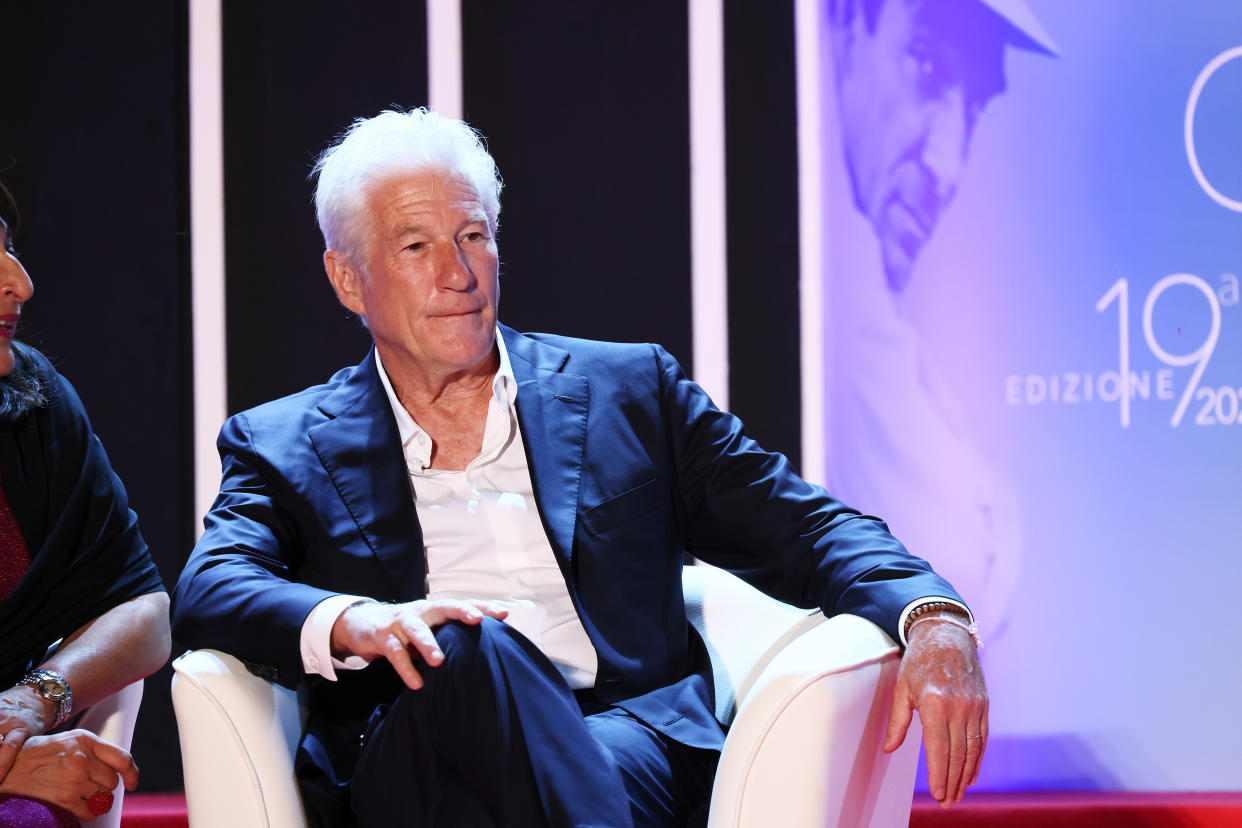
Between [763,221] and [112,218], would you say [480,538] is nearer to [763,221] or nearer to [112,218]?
[763,221]

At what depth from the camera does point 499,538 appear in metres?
1.88

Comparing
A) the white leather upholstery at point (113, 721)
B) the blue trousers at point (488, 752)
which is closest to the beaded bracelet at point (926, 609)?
the blue trousers at point (488, 752)

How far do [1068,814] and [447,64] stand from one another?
232cm

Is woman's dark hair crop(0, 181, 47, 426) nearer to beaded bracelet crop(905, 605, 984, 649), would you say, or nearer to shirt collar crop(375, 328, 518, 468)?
shirt collar crop(375, 328, 518, 468)

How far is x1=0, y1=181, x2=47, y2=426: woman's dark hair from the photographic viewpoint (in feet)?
5.76

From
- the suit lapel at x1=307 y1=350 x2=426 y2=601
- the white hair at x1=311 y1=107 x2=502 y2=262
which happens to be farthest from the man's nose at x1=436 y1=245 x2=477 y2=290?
the suit lapel at x1=307 y1=350 x2=426 y2=601

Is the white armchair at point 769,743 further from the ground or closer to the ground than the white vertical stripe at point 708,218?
closer to the ground

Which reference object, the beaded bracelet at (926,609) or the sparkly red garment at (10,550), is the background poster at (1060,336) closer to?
the beaded bracelet at (926,609)

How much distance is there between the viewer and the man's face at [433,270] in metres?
1.91

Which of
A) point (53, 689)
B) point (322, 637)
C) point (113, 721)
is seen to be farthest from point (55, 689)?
point (322, 637)

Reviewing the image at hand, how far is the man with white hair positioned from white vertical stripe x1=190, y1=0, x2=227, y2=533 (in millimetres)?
1069

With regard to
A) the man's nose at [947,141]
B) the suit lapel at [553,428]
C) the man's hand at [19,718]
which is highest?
the man's nose at [947,141]

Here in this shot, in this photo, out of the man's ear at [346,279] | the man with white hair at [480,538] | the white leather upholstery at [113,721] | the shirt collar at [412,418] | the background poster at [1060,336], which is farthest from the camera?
the background poster at [1060,336]

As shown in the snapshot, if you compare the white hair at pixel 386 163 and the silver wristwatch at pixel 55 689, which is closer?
the silver wristwatch at pixel 55 689
